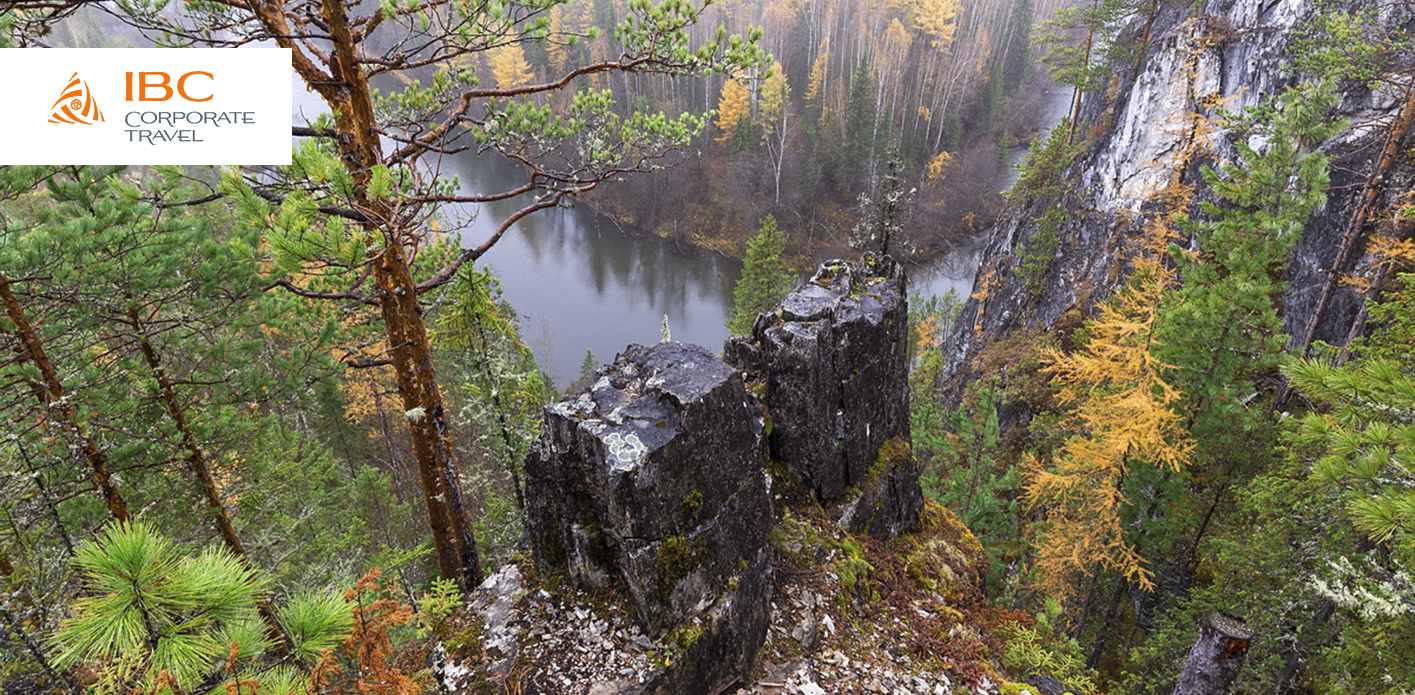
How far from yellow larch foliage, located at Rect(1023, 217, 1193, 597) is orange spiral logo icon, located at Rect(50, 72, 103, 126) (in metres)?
13.6

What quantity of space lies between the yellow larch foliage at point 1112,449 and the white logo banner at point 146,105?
491 inches

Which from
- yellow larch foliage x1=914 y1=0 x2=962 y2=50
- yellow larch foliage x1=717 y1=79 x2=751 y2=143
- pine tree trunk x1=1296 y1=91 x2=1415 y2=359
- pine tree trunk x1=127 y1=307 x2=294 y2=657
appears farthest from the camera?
yellow larch foliage x1=914 y1=0 x2=962 y2=50

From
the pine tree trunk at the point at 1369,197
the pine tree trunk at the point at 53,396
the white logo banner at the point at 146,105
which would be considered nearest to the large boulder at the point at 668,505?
the white logo banner at the point at 146,105

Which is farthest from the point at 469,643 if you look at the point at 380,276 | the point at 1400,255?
the point at 1400,255

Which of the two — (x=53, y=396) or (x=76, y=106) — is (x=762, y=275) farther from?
(x=76, y=106)

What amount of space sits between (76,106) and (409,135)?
7.85 feet

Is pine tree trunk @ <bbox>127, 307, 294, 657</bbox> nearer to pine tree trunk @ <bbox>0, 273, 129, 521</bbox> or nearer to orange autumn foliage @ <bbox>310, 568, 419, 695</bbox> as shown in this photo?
pine tree trunk @ <bbox>0, 273, 129, 521</bbox>

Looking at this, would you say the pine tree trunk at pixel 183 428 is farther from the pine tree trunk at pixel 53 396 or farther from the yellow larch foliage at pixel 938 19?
the yellow larch foliage at pixel 938 19

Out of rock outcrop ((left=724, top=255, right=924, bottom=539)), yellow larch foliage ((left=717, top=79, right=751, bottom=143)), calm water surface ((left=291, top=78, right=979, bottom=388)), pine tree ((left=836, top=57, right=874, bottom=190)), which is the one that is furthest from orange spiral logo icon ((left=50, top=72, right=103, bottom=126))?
pine tree ((left=836, top=57, right=874, bottom=190))

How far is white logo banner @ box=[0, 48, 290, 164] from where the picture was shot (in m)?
4.52

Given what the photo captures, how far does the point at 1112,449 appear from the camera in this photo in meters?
10.3

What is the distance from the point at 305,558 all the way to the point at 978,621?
549 inches

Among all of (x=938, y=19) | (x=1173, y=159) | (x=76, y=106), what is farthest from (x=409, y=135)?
(x=938, y=19)

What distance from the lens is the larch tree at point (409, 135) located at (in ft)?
13.6
